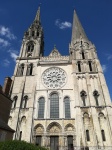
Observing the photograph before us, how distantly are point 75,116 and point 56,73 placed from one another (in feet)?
31.4

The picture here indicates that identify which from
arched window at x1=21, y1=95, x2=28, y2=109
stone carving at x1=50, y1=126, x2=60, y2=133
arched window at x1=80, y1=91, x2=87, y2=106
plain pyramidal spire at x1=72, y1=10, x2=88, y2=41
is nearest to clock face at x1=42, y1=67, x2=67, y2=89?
arched window at x1=80, y1=91, x2=87, y2=106

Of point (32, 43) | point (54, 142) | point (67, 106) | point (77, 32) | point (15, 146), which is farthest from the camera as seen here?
point (77, 32)

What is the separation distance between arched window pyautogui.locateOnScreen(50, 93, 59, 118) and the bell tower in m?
10.1

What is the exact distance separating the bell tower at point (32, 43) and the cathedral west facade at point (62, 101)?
0.23 meters

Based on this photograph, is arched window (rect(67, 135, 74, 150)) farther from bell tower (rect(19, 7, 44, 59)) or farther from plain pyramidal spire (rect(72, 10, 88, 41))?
plain pyramidal spire (rect(72, 10, 88, 41))

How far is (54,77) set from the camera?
27.6m

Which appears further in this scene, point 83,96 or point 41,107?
point 83,96

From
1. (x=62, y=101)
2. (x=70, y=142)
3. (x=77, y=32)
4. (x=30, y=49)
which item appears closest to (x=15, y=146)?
(x=70, y=142)

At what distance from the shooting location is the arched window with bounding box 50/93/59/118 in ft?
75.6

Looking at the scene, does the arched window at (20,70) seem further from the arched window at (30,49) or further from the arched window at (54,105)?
the arched window at (54,105)

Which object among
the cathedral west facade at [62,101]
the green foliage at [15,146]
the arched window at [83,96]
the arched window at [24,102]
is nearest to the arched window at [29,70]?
the cathedral west facade at [62,101]

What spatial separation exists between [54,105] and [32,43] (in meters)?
16.8

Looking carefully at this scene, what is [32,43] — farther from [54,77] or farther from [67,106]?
[67,106]

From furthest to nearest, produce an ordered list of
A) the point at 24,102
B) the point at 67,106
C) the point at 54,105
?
the point at 24,102 < the point at 54,105 < the point at 67,106
